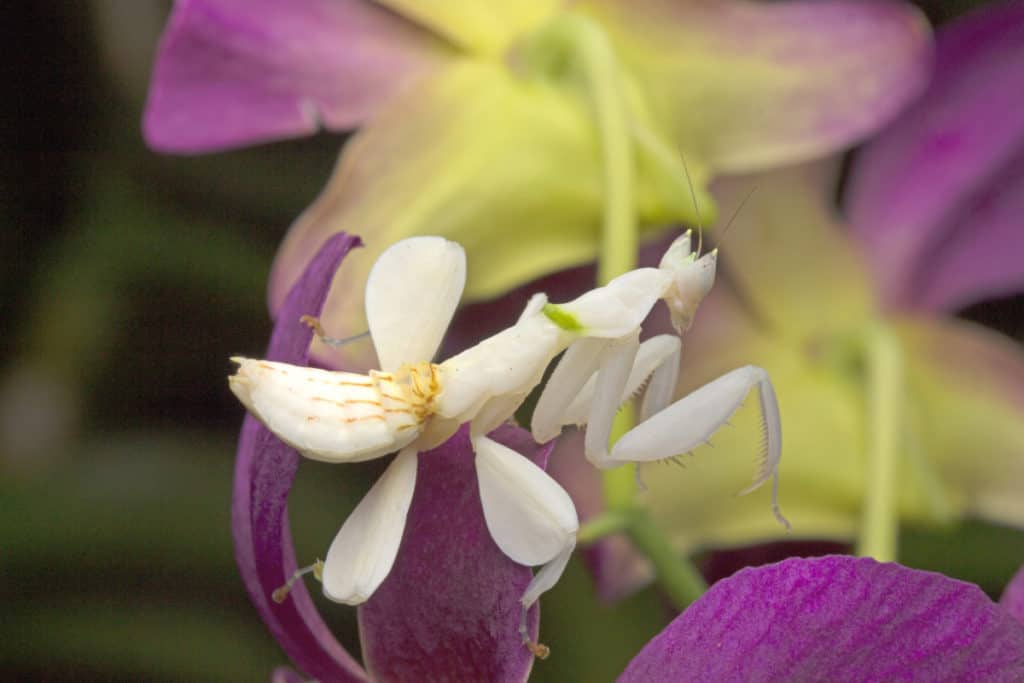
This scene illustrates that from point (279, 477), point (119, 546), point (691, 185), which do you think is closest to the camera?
point (279, 477)

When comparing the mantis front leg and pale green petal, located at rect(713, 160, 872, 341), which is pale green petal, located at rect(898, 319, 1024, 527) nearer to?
pale green petal, located at rect(713, 160, 872, 341)

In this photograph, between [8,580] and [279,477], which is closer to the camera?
[279,477]

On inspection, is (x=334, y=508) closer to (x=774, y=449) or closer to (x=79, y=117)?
(x=79, y=117)

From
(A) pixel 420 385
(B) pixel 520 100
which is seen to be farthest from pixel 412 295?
(B) pixel 520 100

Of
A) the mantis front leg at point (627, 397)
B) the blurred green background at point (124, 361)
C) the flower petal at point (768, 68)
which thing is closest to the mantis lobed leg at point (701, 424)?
the mantis front leg at point (627, 397)

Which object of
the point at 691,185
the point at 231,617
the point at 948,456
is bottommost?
the point at 231,617

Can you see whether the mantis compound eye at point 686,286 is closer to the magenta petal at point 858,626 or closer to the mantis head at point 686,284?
the mantis head at point 686,284

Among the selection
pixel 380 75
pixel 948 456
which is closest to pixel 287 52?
pixel 380 75
